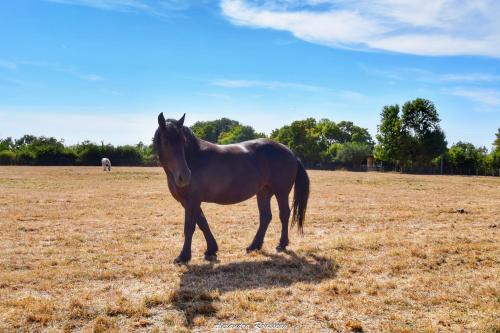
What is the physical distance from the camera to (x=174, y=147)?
6.09 m

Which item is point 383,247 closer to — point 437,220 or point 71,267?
point 437,220

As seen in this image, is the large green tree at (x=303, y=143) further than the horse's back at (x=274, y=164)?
Yes

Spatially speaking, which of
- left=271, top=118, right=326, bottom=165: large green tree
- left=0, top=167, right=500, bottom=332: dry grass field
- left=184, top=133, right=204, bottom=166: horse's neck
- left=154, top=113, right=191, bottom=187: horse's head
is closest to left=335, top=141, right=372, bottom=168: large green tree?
left=271, top=118, right=326, bottom=165: large green tree

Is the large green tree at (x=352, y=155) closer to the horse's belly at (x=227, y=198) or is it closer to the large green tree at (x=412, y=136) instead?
the large green tree at (x=412, y=136)

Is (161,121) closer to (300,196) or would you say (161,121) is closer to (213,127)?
(300,196)

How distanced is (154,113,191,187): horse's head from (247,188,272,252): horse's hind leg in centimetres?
232

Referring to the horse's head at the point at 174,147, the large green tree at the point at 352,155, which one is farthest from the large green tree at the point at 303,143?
the horse's head at the point at 174,147

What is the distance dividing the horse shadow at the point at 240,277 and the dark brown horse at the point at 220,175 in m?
0.71

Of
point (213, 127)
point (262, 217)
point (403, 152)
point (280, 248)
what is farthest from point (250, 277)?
point (213, 127)

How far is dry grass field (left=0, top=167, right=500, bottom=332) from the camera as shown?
4379 millimetres

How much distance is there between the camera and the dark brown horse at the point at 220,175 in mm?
6148

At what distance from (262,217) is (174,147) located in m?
2.78

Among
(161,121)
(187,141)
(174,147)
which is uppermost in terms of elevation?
(161,121)

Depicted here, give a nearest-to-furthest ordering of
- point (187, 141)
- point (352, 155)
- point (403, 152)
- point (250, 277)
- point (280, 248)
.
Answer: point (250, 277) < point (187, 141) < point (280, 248) < point (403, 152) < point (352, 155)
